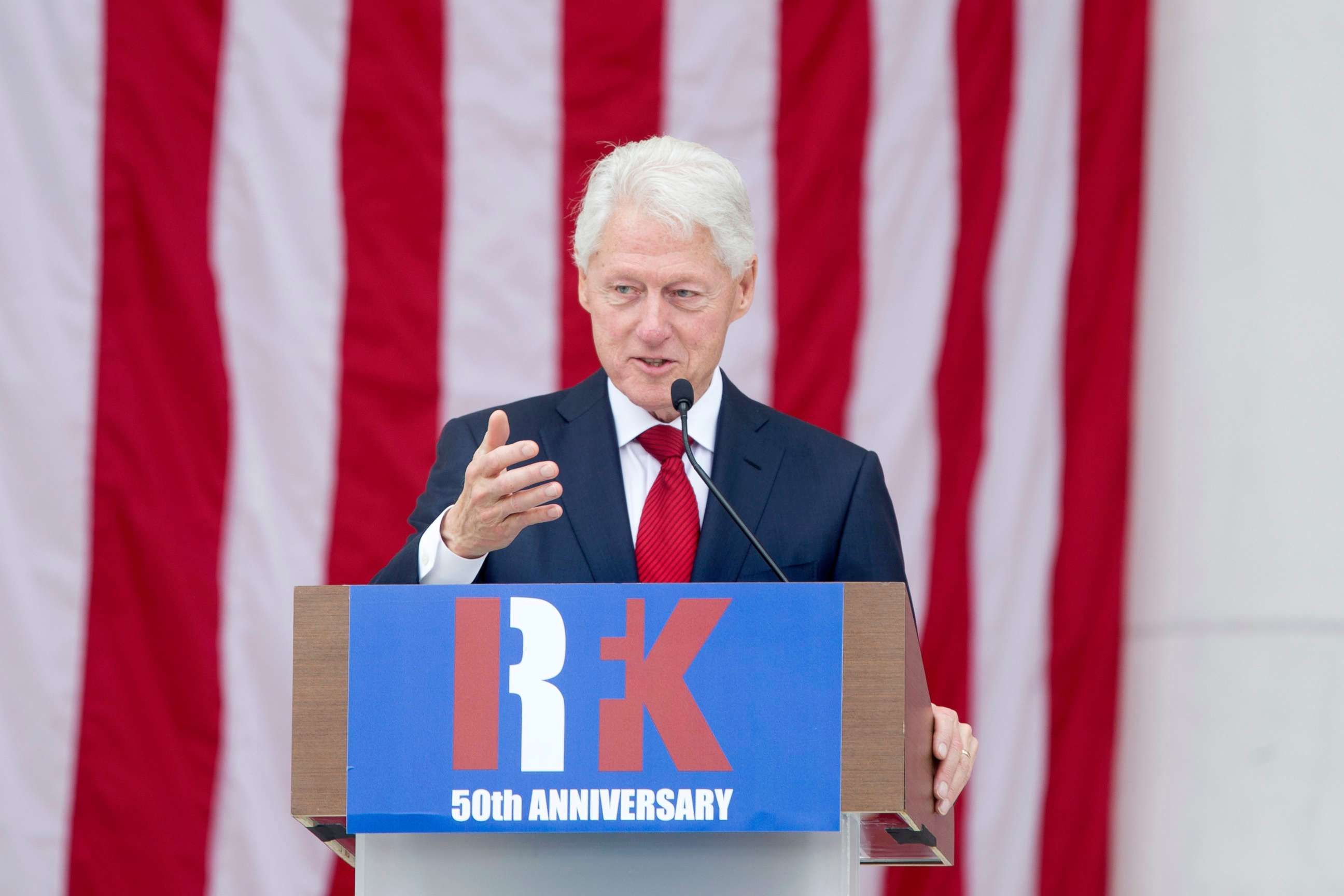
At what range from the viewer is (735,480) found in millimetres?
2201

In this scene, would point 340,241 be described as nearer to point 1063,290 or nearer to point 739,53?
point 739,53

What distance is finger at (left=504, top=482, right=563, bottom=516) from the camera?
1.60m

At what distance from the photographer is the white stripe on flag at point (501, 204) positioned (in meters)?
3.84

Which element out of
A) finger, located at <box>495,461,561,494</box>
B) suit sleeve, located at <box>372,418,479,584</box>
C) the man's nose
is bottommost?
finger, located at <box>495,461,561,494</box>

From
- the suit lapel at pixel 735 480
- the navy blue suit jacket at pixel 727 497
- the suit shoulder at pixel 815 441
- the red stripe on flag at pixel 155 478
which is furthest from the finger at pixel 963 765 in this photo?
the red stripe on flag at pixel 155 478

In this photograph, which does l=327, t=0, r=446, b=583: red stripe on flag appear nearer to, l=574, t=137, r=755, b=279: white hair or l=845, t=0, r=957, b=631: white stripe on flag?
l=845, t=0, r=957, b=631: white stripe on flag

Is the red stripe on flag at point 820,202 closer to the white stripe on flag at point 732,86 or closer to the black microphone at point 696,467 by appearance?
the white stripe on flag at point 732,86

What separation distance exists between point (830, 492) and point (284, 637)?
6.27 feet

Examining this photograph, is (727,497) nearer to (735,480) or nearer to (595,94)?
(735,480)

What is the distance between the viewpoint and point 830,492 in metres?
2.23

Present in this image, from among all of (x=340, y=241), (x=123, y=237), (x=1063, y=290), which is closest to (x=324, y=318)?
(x=340, y=241)

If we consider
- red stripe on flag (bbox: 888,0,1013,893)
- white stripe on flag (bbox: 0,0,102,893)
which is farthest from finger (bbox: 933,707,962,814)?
white stripe on flag (bbox: 0,0,102,893)

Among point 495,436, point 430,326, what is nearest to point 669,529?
point 495,436

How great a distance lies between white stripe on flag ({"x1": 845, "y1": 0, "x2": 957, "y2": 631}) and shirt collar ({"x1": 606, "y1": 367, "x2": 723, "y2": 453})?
1.55m
